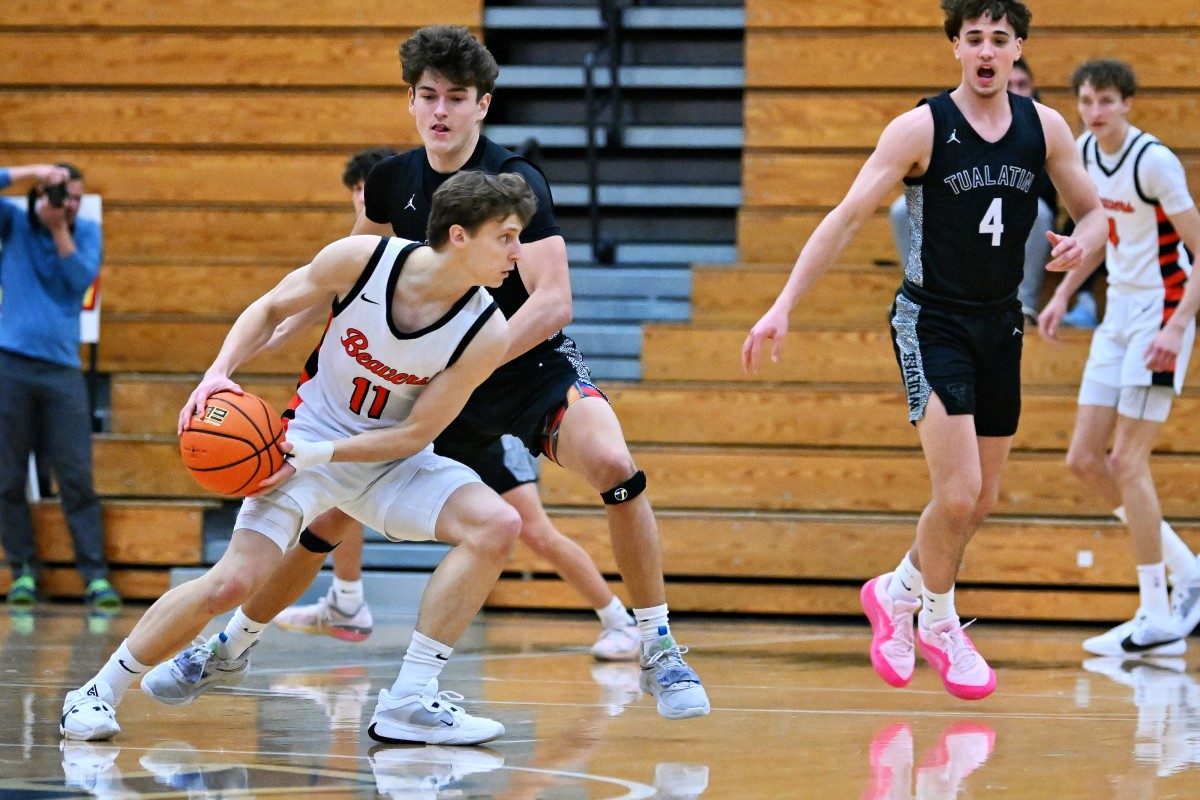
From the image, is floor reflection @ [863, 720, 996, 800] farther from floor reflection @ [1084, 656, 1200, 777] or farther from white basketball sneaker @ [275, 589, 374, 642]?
white basketball sneaker @ [275, 589, 374, 642]

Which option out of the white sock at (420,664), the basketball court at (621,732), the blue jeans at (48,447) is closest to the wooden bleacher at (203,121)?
the blue jeans at (48,447)

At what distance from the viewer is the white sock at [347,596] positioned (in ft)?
18.8

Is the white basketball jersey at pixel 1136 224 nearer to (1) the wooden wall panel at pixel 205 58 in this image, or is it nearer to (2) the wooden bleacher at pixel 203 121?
(2) the wooden bleacher at pixel 203 121

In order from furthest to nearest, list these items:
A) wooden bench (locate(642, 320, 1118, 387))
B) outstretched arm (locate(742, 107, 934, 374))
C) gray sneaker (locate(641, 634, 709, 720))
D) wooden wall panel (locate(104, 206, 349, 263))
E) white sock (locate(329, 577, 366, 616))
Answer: wooden wall panel (locate(104, 206, 349, 263)), wooden bench (locate(642, 320, 1118, 387)), white sock (locate(329, 577, 366, 616)), outstretched arm (locate(742, 107, 934, 374)), gray sneaker (locate(641, 634, 709, 720))

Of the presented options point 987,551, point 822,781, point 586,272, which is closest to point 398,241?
point 822,781

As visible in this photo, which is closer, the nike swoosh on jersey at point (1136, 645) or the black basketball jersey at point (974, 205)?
the black basketball jersey at point (974, 205)

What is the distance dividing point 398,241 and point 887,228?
5042 millimetres

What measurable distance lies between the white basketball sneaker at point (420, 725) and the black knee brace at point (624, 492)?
704mm

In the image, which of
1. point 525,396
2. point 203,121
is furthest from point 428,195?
point 203,121

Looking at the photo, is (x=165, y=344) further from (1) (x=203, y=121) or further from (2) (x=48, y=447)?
(1) (x=203, y=121)

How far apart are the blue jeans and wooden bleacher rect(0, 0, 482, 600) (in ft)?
3.57

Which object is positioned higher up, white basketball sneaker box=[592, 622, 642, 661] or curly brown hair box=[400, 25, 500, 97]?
curly brown hair box=[400, 25, 500, 97]

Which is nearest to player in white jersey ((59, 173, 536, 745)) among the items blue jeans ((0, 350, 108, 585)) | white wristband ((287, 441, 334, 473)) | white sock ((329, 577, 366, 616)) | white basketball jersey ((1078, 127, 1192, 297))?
white wristband ((287, 441, 334, 473))

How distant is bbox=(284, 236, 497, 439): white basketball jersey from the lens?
3.73 metres
